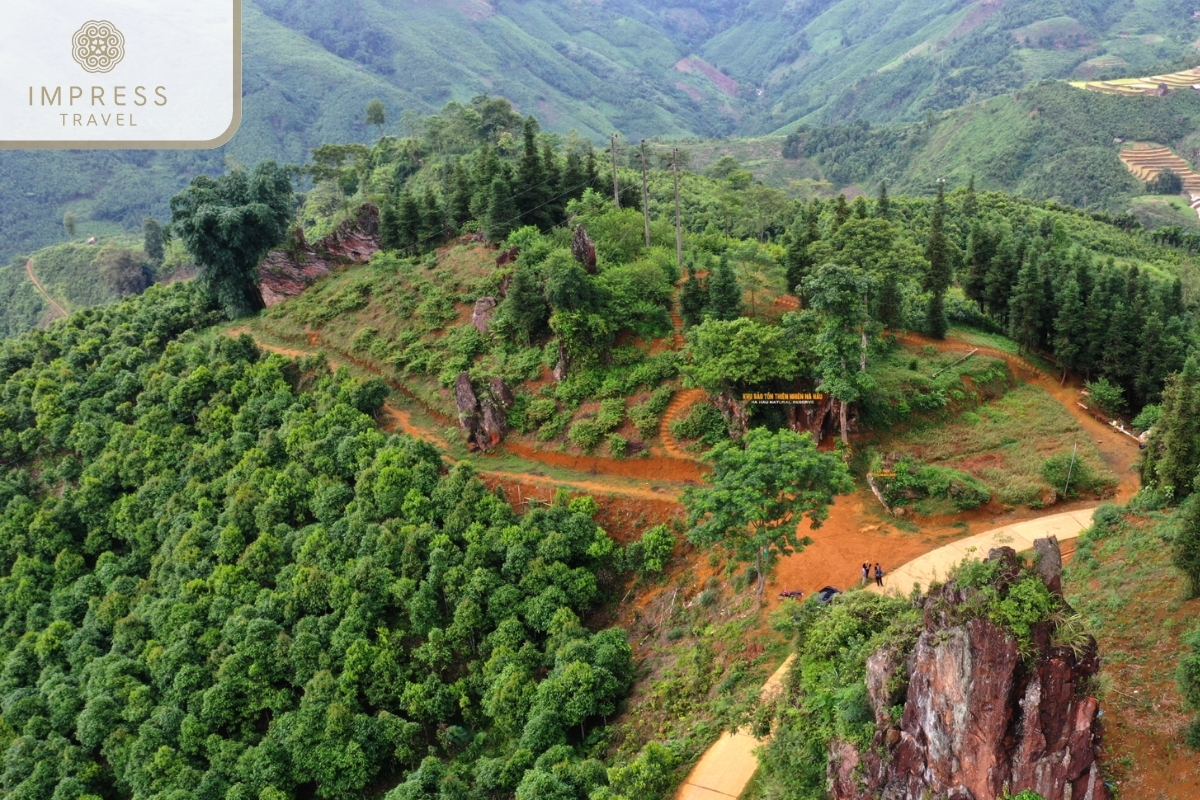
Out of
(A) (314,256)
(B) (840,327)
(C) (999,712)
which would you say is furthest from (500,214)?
(C) (999,712)

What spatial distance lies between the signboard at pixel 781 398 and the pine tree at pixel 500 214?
1672cm

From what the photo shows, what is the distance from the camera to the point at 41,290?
7819 cm

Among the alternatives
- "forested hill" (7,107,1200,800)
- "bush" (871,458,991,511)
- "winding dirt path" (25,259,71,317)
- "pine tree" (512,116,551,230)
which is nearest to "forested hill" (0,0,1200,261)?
"winding dirt path" (25,259,71,317)

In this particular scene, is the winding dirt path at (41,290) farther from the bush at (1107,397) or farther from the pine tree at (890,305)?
the bush at (1107,397)

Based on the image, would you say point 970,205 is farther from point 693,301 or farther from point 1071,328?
point 693,301

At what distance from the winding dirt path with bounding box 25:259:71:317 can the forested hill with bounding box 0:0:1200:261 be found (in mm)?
16199

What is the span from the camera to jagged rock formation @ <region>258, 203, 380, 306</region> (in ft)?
142

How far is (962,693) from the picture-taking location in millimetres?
12477

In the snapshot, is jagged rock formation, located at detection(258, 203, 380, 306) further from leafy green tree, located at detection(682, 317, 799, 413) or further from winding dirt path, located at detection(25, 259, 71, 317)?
winding dirt path, located at detection(25, 259, 71, 317)

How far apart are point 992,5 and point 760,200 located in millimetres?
143738

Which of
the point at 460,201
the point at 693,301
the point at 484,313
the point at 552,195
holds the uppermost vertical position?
the point at 552,195

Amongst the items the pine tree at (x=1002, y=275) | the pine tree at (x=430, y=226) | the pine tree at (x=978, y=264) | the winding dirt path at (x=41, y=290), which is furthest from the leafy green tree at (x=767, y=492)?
the winding dirt path at (x=41, y=290)

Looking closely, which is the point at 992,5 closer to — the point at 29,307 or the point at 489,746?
the point at 29,307

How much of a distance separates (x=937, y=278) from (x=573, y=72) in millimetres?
141071
